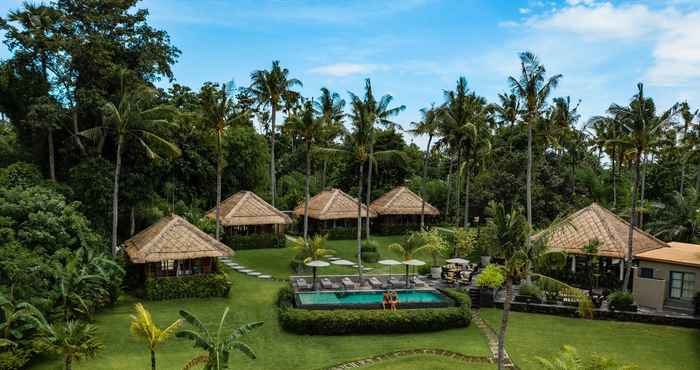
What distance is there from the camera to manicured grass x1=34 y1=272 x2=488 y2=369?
17.8 m

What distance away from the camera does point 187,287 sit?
24938 mm

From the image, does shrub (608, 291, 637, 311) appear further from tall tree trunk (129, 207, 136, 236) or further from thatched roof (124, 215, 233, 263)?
tall tree trunk (129, 207, 136, 236)

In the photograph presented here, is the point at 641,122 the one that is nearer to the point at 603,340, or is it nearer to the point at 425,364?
the point at 603,340

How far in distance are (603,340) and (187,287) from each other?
62.1ft

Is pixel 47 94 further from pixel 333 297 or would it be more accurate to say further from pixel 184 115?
pixel 333 297

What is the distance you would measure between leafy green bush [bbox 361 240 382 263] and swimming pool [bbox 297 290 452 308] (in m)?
8.23

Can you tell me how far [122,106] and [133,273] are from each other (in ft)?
28.2

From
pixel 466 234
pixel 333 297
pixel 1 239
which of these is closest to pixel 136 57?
pixel 1 239

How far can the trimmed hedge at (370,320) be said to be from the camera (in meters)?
20.9

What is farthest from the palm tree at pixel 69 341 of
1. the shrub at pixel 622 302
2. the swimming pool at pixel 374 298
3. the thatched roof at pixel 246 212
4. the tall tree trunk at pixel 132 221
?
the shrub at pixel 622 302

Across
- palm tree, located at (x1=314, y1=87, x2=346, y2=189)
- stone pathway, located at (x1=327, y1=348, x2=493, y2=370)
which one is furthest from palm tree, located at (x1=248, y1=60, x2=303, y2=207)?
stone pathway, located at (x1=327, y1=348, x2=493, y2=370)

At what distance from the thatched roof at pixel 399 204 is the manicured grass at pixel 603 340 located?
20353 mm

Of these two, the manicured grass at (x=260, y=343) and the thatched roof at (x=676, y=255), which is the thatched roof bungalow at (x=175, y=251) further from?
the thatched roof at (x=676, y=255)

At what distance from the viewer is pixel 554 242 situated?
95.8 feet
